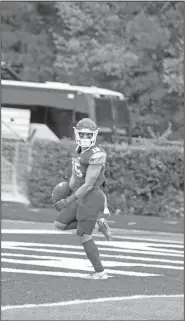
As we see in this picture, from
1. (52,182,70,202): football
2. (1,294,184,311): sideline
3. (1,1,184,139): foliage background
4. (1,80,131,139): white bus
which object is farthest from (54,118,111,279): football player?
(1,1,184,139): foliage background

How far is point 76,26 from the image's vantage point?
38.5 meters

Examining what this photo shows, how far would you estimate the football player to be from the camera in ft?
30.3

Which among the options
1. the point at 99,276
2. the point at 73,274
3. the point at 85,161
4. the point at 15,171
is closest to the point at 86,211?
the point at 85,161

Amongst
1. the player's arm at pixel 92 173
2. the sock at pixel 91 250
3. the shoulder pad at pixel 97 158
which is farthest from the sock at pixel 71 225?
the shoulder pad at pixel 97 158

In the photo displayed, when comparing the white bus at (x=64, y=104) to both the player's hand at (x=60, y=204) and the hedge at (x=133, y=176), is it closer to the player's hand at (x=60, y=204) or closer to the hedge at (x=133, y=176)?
the hedge at (x=133, y=176)

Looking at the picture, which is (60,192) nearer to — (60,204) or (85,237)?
(60,204)

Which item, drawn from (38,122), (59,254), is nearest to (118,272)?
(59,254)

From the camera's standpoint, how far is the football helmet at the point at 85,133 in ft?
29.9

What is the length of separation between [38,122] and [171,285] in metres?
23.9

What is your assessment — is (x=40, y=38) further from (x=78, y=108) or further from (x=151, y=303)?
(x=151, y=303)

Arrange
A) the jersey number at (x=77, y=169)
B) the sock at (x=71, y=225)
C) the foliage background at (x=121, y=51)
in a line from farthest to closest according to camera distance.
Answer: the foliage background at (x=121, y=51), the sock at (x=71, y=225), the jersey number at (x=77, y=169)

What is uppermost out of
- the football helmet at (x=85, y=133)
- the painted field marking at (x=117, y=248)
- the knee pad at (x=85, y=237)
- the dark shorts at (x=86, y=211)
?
the football helmet at (x=85, y=133)

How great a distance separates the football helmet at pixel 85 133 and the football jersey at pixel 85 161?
191 mm

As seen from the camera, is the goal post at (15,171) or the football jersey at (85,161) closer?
the football jersey at (85,161)
